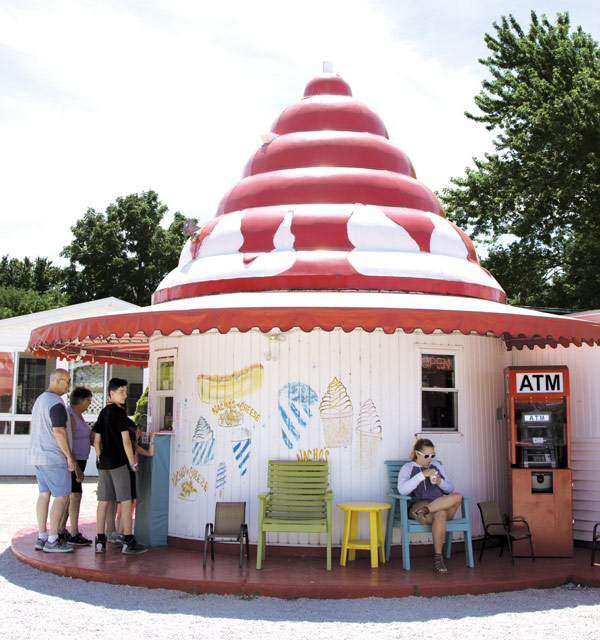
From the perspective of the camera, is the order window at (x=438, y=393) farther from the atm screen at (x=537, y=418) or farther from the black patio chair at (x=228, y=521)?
the black patio chair at (x=228, y=521)

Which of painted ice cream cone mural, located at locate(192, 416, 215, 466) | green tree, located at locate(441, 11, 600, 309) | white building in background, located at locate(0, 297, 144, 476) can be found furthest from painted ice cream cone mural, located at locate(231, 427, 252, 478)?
green tree, located at locate(441, 11, 600, 309)

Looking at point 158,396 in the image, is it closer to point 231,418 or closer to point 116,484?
point 231,418

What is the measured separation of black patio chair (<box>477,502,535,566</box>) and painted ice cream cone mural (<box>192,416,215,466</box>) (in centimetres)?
320

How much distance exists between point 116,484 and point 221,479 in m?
1.21

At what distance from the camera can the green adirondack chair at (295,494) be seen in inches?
303

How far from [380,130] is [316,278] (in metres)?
3.70

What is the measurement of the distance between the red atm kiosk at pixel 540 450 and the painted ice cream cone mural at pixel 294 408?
99.1 inches

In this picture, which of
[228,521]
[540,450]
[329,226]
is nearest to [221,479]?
[228,521]

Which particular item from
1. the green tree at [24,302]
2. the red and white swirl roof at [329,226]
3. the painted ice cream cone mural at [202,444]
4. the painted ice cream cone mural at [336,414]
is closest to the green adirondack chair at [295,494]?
the painted ice cream cone mural at [336,414]

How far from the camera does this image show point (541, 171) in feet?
70.7

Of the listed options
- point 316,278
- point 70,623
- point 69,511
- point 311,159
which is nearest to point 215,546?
point 69,511

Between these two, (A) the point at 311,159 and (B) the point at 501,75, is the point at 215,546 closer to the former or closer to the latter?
(A) the point at 311,159

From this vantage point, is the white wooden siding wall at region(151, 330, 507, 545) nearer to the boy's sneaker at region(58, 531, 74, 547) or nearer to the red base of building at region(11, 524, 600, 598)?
the red base of building at region(11, 524, 600, 598)

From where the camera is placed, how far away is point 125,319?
766cm
